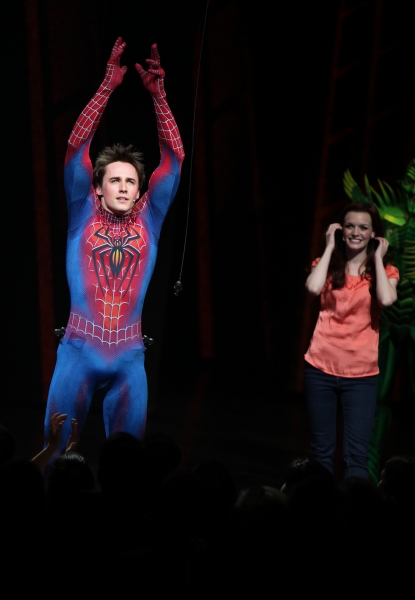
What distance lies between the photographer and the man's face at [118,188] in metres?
3.65

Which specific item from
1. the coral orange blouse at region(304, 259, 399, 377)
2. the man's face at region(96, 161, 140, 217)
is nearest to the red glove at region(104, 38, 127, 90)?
the man's face at region(96, 161, 140, 217)

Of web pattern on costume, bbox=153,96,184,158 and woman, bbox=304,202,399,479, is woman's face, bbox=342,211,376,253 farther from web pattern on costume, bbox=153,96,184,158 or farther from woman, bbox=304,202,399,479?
web pattern on costume, bbox=153,96,184,158

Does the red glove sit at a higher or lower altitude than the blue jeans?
higher

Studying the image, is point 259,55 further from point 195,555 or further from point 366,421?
point 195,555

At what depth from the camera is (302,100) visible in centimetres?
732

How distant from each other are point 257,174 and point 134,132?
2874mm

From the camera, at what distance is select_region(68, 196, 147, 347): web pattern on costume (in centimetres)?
359

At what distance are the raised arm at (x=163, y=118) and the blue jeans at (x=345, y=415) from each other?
1.10 meters

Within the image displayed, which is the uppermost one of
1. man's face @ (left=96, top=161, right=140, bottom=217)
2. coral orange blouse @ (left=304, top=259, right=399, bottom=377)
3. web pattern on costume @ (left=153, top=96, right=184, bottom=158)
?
web pattern on costume @ (left=153, top=96, right=184, bottom=158)

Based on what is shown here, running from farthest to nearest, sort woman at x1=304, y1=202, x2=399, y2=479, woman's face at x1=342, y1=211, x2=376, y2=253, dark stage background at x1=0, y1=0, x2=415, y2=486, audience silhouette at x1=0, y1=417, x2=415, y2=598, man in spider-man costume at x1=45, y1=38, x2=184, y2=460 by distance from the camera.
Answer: dark stage background at x1=0, y1=0, x2=415, y2=486 → woman's face at x1=342, y1=211, x2=376, y2=253 → woman at x1=304, y1=202, x2=399, y2=479 → man in spider-man costume at x1=45, y1=38, x2=184, y2=460 → audience silhouette at x1=0, y1=417, x2=415, y2=598

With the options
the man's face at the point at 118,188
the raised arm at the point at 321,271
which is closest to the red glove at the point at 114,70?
the man's face at the point at 118,188

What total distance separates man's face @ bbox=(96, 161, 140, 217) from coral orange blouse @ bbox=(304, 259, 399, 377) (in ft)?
3.17

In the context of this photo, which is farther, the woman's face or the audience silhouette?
the woman's face

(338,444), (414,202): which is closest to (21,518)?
(414,202)
